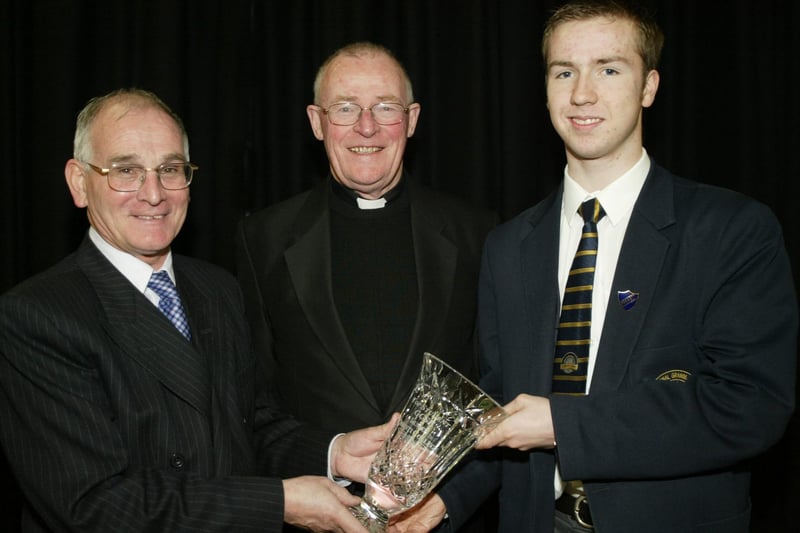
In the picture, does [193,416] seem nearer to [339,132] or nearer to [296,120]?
[339,132]

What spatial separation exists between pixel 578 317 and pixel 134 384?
1.22 meters

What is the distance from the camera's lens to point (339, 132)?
103 inches

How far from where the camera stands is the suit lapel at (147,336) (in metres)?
1.88

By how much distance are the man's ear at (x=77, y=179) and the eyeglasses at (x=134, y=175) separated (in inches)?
2.0

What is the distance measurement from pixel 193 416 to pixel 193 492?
0.20 meters

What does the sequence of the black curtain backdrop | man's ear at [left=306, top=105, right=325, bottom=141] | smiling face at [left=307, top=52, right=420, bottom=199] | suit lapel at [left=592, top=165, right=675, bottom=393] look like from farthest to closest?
the black curtain backdrop
man's ear at [left=306, top=105, right=325, bottom=141]
smiling face at [left=307, top=52, right=420, bottom=199]
suit lapel at [left=592, top=165, right=675, bottom=393]

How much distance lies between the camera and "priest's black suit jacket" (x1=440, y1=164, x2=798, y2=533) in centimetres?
175

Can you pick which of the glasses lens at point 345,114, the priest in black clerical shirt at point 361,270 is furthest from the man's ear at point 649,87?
the glasses lens at point 345,114

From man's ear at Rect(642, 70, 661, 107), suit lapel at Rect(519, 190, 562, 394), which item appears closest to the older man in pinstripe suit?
suit lapel at Rect(519, 190, 562, 394)

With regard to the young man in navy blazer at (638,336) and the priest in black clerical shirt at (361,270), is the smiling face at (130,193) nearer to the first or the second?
the priest in black clerical shirt at (361,270)

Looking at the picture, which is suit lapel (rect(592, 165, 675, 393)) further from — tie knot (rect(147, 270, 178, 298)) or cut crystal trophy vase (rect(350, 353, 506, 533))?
tie knot (rect(147, 270, 178, 298))

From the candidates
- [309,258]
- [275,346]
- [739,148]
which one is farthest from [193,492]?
[739,148]

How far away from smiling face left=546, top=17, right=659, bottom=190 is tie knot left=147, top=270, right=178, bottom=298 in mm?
1244

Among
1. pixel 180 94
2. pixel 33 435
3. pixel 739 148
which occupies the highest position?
pixel 180 94
